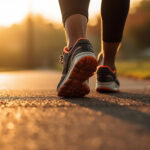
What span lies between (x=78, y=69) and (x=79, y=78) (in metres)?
0.06

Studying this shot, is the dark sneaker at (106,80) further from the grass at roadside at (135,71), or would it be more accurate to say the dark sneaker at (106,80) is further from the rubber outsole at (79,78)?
the grass at roadside at (135,71)

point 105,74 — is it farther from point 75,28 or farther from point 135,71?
point 135,71

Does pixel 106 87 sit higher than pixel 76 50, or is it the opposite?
pixel 76 50

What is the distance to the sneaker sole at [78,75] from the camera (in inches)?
47.9

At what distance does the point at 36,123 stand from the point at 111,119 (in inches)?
8.1

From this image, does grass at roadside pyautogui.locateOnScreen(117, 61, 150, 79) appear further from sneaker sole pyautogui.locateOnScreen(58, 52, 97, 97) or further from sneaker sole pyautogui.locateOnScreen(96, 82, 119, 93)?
sneaker sole pyautogui.locateOnScreen(58, 52, 97, 97)

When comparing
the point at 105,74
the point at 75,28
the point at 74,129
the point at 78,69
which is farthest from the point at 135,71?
the point at 74,129

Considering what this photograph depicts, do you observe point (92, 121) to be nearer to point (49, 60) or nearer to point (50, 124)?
point (50, 124)

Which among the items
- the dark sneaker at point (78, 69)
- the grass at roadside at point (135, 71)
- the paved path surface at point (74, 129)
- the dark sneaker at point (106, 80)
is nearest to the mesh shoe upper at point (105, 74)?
the dark sneaker at point (106, 80)

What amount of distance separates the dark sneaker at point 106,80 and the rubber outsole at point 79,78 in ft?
1.22

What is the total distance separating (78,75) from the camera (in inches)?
49.4

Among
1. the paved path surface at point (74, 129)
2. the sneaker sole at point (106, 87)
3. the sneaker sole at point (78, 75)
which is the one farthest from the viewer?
the sneaker sole at point (106, 87)

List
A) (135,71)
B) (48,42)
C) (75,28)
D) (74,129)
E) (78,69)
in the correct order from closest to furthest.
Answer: (74,129) → (78,69) → (75,28) → (135,71) → (48,42)

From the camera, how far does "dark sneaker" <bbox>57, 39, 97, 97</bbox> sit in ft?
4.01
